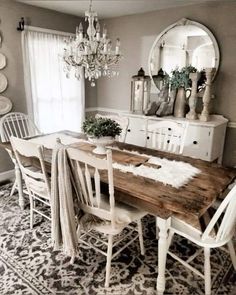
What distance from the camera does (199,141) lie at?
3.00 metres

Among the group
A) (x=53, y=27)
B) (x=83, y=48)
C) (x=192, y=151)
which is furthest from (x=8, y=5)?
(x=192, y=151)

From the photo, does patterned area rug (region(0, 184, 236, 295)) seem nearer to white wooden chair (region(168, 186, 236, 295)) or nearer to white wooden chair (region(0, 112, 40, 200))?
white wooden chair (region(168, 186, 236, 295))

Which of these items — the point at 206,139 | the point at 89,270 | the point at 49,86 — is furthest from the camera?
the point at 49,86

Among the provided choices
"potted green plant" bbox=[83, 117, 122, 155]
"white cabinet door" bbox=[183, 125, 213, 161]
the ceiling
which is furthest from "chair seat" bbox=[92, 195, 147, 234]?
the ceiling

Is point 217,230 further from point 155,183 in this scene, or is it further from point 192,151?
point 192,151

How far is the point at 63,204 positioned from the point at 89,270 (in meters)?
0.63

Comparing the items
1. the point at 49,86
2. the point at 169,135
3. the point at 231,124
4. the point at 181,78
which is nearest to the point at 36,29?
the point at 49,86

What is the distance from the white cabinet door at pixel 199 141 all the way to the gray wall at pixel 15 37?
8.09ft

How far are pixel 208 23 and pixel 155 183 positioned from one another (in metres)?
2.57

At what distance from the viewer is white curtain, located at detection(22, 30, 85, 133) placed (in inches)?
143

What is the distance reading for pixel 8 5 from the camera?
10.7 feet

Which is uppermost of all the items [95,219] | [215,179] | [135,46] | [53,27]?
[53,27]

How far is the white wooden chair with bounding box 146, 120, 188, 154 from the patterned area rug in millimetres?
933

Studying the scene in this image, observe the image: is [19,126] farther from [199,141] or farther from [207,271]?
[207,271]
